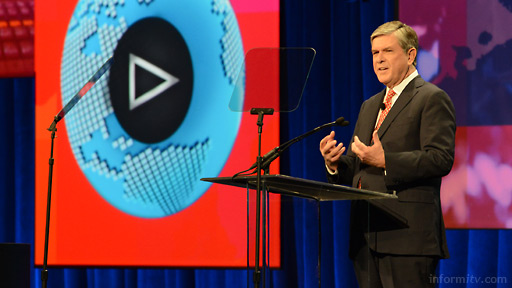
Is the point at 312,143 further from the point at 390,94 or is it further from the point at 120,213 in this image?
the point at 390,94

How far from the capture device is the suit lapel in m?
2.22

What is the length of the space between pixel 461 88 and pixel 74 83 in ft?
7.53

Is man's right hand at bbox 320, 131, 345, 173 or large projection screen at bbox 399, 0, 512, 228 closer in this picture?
man's right hand at bbox 320, 131, 345, 173

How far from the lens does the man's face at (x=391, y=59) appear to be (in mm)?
2301

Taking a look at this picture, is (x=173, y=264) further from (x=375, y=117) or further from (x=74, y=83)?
(x=375, y=117)

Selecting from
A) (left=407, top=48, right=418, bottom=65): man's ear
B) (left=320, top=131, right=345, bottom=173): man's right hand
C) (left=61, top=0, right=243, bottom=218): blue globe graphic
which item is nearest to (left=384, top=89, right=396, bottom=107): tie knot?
(left=407, top=48, right=418, bottom=65): man's ear

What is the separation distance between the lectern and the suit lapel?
1.03 feet

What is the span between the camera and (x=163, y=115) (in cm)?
372

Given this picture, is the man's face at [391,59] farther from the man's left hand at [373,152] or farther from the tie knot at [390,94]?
the man's left hand at [373,152]

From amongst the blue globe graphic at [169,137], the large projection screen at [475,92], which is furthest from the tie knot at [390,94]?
the blue globe graphic at [169,137]

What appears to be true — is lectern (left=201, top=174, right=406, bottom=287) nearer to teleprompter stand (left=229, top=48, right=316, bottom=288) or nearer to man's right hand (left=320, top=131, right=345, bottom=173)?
man's right hand (left=320, top=131, right=345, bottom=173)

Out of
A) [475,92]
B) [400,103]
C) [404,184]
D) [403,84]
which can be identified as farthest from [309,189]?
[475,92]

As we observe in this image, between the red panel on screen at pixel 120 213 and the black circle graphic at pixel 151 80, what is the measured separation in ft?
1.25

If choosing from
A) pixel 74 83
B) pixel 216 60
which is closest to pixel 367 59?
pixel 216 60
